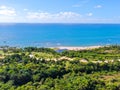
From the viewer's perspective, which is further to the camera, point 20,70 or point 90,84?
point 20,70

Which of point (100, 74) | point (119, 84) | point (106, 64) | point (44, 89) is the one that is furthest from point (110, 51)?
point (44, 89)

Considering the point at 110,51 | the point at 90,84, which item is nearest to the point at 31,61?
the point at 90,84

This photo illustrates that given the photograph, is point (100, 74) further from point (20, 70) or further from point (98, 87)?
point (20, 70)

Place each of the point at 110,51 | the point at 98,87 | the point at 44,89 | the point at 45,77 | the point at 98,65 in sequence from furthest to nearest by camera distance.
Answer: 1. the point at 110,51
2. the point at 98,65
3. the point at 45,77
4. the point at 98,87
5. the point at 44,89

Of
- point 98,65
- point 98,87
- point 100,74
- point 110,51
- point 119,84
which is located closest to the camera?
point 98,87

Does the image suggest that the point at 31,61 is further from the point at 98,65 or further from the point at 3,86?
the point at 3,86

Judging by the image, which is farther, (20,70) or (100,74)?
(100,74)

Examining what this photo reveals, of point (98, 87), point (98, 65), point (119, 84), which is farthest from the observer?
point (98, 65)

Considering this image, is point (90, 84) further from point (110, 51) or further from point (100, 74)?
point (110, 51)

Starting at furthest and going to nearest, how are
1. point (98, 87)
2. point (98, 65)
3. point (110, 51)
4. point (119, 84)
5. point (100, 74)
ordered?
point (110, 51)
point (98, 65)
point (100, 74)
point (119, 84)
point (98, 87)
